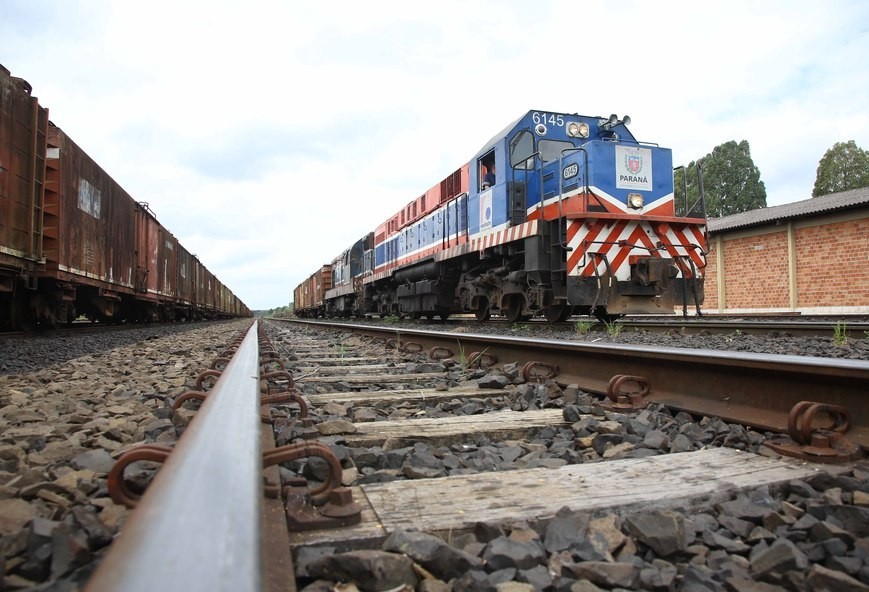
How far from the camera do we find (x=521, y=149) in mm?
8156

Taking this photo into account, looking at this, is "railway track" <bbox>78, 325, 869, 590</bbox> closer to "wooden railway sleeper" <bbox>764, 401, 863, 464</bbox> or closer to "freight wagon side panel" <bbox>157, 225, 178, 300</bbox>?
"wooden railway sleeper" <bbox>764, 401, 863, 464</bbox>

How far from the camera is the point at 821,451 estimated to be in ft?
5.49

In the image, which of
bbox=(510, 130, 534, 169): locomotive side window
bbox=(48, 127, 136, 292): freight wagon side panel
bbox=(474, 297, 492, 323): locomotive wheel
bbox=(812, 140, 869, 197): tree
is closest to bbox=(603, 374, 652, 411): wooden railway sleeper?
bbox=(510, 130, 534, 169): locomotive side window

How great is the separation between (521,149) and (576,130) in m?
0.88

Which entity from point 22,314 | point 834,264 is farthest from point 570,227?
point 834,264

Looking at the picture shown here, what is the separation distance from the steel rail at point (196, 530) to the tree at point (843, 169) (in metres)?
40.5

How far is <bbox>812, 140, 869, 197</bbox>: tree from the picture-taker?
33.4 m

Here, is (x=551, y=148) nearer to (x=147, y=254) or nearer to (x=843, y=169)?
(x=147, y=254)

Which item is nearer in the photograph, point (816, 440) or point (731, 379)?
point (816, 440)

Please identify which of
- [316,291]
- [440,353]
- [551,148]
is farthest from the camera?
[316,291]

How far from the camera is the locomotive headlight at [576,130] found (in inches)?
323

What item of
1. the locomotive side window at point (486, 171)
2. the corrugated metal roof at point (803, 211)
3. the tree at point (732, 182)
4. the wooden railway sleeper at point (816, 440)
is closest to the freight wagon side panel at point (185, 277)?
the locomotive side window at point (486, 171)

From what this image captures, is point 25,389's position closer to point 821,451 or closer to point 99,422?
point 99,422

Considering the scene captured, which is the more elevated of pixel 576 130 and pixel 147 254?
pixel 576 130
